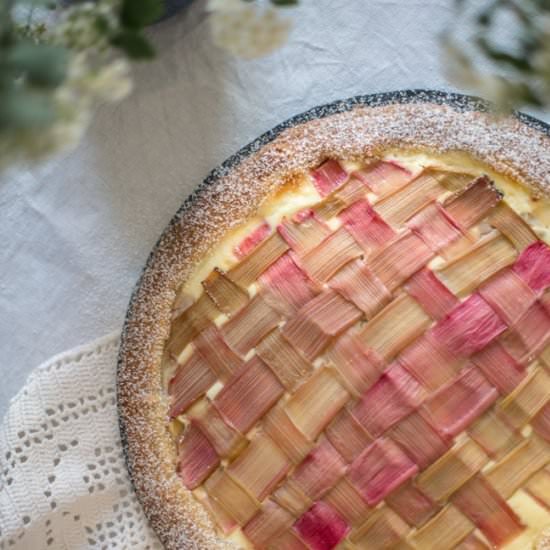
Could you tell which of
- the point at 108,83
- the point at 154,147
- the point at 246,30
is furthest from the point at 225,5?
the point at 154,147

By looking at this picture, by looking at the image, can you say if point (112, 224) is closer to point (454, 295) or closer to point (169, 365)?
point (169, 365)

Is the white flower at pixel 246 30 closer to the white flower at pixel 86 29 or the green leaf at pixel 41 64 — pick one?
the white flower at pixel 86 29

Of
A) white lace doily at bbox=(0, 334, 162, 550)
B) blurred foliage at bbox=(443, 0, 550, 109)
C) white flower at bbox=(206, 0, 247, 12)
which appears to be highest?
white flower at bbox=(206, 0, 247, 12)

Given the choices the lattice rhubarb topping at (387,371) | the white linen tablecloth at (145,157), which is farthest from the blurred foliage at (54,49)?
the white linen tablecloth at (145,157)

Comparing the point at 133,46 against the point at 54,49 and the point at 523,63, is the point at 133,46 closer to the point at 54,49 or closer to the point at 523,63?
the point at 54,49

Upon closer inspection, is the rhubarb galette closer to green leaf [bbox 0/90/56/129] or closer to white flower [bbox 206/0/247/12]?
white flower [bbox 206/0/247/12]

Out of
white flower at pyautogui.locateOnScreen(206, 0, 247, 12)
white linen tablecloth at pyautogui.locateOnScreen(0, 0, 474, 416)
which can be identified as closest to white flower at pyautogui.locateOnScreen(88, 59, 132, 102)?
A: white flower at pyautogui.locateOnScreen(206, 0, 247, 12)
